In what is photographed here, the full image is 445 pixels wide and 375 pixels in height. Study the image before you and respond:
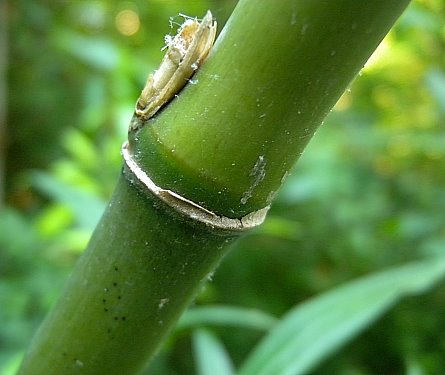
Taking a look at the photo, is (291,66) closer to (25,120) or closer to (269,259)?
(269,259)

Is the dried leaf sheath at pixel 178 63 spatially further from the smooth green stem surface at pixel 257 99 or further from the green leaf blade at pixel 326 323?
the green leaf blade at pixel 326 323

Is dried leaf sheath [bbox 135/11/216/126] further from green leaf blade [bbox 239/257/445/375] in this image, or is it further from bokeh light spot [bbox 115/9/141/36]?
bokeh light spot [bbox 115/9/141/36]

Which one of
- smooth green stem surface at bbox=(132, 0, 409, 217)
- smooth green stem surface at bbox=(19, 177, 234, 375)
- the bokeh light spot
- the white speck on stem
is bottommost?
the bokeh light spot

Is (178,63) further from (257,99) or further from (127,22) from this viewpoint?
(127,22)

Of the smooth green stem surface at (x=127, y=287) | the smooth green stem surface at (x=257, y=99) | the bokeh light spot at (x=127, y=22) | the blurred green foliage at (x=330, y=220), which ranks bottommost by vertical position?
the blurred green foliage at (x=330, y=220)

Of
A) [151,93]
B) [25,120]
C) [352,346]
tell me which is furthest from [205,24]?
[25,120]

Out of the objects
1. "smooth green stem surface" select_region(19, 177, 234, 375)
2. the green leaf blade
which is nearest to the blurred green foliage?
the green leaf blade

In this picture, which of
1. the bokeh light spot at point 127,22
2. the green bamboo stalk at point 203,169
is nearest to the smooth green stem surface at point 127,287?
the green bamboo stalk at point 203,169
